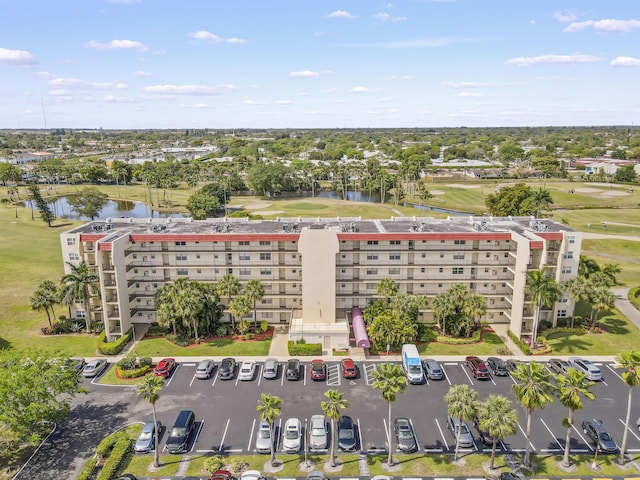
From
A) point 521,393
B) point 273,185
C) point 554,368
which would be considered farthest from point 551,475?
point 273,185

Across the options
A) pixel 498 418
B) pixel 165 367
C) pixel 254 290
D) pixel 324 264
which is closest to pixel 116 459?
pixel 165 367

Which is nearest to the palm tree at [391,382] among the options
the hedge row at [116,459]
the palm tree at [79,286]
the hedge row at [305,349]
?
the hedge row at [305,349]

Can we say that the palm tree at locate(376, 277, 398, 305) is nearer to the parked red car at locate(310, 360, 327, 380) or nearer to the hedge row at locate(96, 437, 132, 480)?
the parked red car at locate(310, 360, 327, 380)

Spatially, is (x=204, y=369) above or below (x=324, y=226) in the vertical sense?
below

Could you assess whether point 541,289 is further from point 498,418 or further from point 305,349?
point 305,349

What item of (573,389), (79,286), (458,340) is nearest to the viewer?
(573,389)

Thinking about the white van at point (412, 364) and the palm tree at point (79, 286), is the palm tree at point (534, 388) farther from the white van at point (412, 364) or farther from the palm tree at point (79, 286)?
the palm tree at point (79, 286)

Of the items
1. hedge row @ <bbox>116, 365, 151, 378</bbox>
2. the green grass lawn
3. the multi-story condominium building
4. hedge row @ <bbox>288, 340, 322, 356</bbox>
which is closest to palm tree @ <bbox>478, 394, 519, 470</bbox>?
hedge row @ <bbox>288, 340, 322, 356</bbox>
